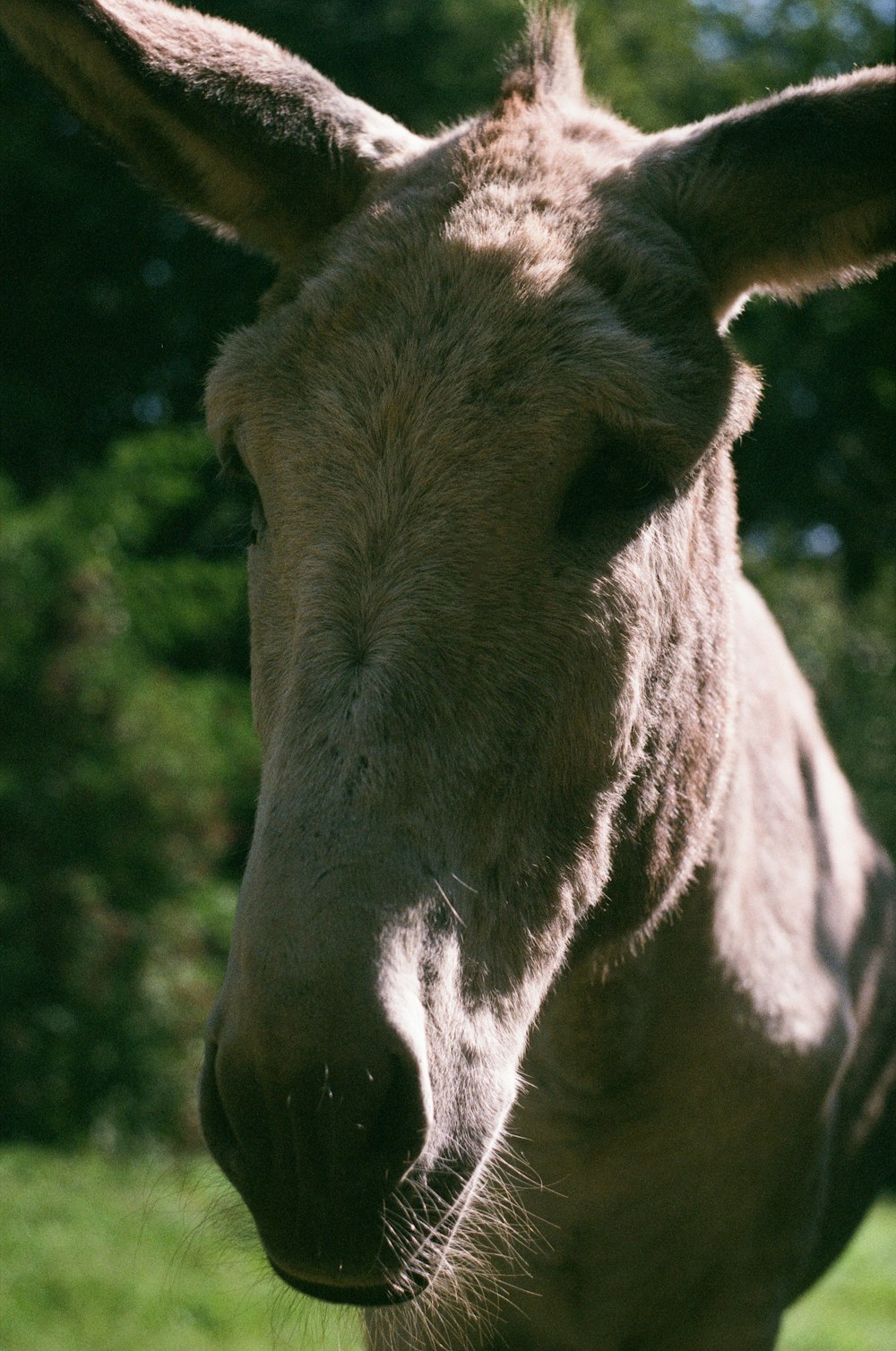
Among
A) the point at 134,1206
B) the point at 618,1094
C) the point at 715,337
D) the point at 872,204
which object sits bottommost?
the point at 134,1206

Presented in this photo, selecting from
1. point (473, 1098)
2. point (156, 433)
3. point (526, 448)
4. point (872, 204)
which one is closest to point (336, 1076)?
point (473, 1098)

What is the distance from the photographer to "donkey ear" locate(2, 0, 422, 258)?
251 centimetres

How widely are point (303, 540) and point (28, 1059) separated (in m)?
8.84

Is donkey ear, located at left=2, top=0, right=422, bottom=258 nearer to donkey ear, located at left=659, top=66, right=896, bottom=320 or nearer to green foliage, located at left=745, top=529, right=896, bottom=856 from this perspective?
donkey ear, located at left=659, top=66, right=896, bottom=320

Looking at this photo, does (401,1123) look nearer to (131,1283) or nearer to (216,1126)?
(216,1126)

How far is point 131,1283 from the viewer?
7.00 metres

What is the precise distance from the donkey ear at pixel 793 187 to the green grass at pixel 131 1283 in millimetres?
4440

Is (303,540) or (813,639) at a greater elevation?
(813,639)

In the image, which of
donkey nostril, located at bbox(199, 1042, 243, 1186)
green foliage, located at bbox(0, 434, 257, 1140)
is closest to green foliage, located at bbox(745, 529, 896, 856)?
green foliage, located at bbox(0, 434, 257, 1140)

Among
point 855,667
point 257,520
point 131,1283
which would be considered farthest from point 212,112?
point 855,667

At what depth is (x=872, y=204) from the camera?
2457mm

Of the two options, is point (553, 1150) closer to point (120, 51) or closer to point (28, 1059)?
point (120, 51)

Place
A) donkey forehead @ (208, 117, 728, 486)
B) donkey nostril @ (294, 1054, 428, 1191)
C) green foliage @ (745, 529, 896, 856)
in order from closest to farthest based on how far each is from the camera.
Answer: donkey nostril @ (294, 1054, 428, 1191)
donkey forehead @ (208, 117, 728, 486)
green foliage @ (745, 529, 896, 856)

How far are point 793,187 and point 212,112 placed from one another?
1256 mm
